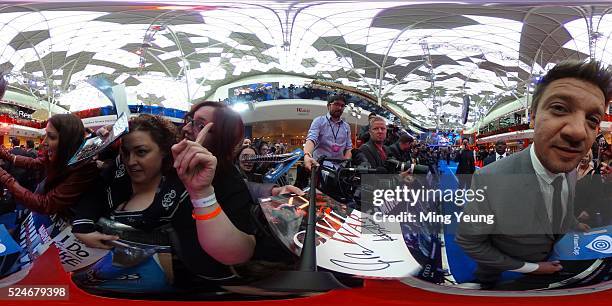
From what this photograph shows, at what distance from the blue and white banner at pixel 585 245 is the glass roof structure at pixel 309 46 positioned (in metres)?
0.70

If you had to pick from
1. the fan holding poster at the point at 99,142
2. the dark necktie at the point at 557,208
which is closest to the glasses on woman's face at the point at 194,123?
the fan holding poster at the point at 99,142

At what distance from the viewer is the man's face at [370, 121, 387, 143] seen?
6.47 feet

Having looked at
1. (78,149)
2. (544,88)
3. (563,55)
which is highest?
(563,55)

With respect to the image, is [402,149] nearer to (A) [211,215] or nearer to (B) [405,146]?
(B) [405,146]

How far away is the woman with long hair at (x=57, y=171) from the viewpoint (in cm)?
198

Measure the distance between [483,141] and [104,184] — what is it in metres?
1.80

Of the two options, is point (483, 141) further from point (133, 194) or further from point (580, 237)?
point (133, 194)

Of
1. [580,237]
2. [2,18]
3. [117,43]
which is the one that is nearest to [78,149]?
[117,43]

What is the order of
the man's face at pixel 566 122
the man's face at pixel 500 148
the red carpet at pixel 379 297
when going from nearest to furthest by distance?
the man's face at pixel 566 122
the man's face at pixel 500 148
the red carpet at pixel 379 297

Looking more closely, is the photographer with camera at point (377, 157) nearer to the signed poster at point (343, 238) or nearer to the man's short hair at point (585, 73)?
the signed poster at point (343, 238)

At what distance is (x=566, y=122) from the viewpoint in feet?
5.99

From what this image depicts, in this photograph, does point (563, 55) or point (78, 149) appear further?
point (78, 149)

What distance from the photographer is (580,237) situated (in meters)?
1.90

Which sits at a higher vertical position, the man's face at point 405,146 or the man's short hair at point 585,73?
the man's short hair at point 585,73
